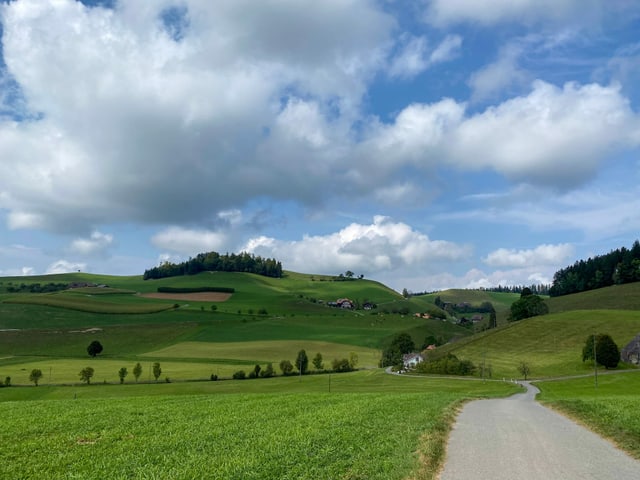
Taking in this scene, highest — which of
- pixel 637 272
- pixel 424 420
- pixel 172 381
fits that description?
pixel 637 272

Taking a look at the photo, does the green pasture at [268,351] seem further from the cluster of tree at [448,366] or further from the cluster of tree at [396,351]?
the cluster of tree at [448,366]

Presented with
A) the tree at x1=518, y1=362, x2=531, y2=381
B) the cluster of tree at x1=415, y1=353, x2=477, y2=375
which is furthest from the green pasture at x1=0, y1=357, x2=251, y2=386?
the tree at x1=518, y1=362, x2=531, y2=381

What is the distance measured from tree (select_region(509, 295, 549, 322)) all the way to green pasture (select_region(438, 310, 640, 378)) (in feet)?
40.1

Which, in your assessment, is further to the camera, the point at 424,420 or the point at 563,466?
the point at 424,420

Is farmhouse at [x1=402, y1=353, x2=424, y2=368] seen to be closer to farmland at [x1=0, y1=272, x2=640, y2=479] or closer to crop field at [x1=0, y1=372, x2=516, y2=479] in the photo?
farmland at [x1=0, y1=272, x2=640, y2=479]

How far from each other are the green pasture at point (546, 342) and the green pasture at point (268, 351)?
23.5 metres

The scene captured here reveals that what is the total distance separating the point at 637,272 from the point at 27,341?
680ft

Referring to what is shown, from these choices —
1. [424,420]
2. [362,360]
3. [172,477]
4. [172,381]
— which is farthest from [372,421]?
[362,360]

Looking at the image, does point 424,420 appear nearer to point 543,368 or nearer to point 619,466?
point 619,466

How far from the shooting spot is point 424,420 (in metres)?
23.1

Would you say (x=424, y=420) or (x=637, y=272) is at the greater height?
(x=637, y=272)

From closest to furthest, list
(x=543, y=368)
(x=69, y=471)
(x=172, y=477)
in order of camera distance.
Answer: (x=172, y=477)
(x=69, y=471)
(x=543, y=368)

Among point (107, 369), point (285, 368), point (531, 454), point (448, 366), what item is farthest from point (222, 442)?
point (448, 366)

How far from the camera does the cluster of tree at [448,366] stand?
12142 cm
